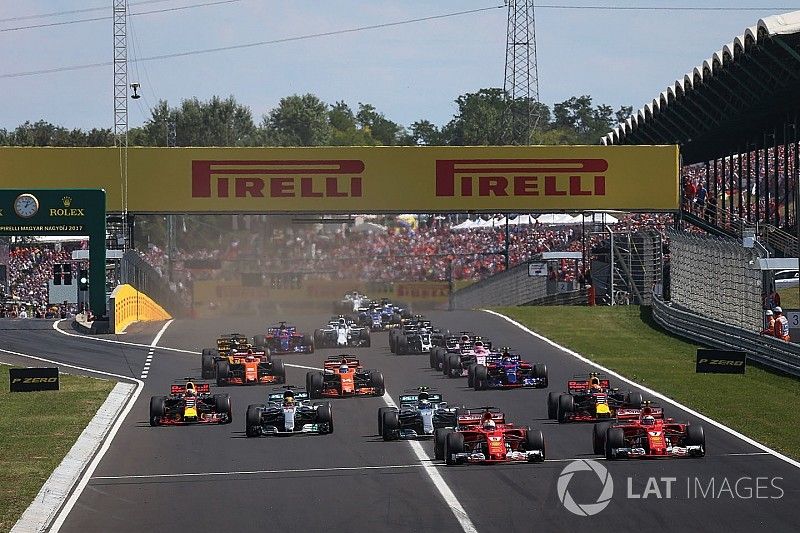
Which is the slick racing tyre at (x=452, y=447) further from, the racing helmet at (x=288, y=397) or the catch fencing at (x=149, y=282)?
the catch fencing at (x=149, y=282)

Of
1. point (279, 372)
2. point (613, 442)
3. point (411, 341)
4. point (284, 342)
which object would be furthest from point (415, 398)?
point (284, 342)

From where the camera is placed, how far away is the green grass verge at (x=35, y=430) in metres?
20.3

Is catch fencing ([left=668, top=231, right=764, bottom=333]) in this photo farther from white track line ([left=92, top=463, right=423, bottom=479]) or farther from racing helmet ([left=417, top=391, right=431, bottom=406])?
white track line ([left=92, top=463, right=423, bottom=479])

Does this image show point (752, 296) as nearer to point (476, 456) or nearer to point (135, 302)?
point (476, 456)

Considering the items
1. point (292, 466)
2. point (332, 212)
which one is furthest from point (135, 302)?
point (292, 466)

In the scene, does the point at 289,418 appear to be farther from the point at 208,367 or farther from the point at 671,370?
the point at 671,370

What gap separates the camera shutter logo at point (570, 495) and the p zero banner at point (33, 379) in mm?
17019

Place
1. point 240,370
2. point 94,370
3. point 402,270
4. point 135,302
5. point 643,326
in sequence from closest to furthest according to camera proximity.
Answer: point 240,370 → point 94,370 → point 643,326 → point 135,302 → point 402,270

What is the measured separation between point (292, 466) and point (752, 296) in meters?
21.5

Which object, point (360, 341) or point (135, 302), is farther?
point (135, 302)

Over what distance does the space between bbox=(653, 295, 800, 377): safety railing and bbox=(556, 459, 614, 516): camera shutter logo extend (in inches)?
571

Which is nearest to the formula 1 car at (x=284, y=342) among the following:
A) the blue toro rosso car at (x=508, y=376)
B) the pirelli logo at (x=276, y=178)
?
the blue toro rosso car at (x=508, y=376)

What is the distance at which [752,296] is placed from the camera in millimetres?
39812

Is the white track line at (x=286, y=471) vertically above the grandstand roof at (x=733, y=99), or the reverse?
the grandstand roof at (x=733, y=99)
